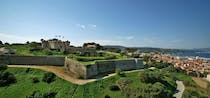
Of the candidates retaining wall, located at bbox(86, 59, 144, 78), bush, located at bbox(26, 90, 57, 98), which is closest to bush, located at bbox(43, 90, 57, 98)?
bush, located at bbox(26, 90, 57, 98)

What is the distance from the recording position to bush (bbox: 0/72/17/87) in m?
25.8

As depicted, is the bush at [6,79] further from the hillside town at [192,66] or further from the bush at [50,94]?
the hillside town at [192,66]

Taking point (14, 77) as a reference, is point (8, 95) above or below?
below

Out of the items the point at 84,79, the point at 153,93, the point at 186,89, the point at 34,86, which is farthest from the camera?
the point at 186,89

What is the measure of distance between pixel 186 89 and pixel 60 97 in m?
17.8

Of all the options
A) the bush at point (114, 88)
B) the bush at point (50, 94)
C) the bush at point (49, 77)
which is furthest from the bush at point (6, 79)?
the bush at point (114, 88)

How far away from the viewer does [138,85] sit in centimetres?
2556

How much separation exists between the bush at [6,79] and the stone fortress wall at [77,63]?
5.40 m

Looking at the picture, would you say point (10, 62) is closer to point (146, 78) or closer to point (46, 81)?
point (46, 81)

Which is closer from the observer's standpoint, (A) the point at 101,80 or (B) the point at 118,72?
(A) the point at 101,80

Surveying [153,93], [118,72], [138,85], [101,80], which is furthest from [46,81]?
[153,93]

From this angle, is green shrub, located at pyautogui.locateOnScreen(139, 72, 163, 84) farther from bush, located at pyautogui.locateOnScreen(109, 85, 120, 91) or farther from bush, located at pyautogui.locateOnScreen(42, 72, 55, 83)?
bush, located at pyautogui.locateOnScreen(42, 72, 55, 83)

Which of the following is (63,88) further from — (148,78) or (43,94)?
(148,78)

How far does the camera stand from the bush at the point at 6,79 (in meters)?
25.8
